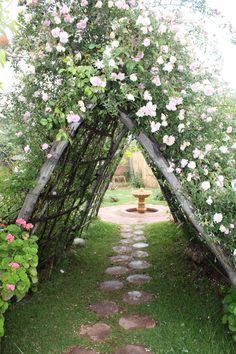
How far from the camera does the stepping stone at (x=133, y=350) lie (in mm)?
2271

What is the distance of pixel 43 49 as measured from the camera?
87.7 inches

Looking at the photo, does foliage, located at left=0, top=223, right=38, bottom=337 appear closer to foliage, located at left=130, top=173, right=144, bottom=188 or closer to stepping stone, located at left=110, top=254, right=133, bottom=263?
stepping stone, located at left=110, top=254, right=133, bottom=263

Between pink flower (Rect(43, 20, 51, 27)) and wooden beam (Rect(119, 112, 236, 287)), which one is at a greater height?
pink flower (Rect(43, 20, 51, 27))

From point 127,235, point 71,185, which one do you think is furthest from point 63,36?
point 127,235

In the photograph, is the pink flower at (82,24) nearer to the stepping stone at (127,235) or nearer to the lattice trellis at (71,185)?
the lattice trellis at (71,185)

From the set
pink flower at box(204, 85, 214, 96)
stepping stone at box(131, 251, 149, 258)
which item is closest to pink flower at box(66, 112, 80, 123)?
pink flower at box(204, 85, 214, 96)

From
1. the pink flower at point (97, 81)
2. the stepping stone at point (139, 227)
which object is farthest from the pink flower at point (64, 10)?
the stepping stone at point (139, 227)

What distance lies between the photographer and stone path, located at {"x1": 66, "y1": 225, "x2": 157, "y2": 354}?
96.2 inches

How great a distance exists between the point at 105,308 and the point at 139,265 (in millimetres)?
1121

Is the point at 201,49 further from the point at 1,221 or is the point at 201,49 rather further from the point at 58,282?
the point at 58,282

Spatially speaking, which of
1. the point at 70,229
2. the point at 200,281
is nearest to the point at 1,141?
the point at 70,229

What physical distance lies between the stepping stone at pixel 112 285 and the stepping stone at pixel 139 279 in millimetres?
126

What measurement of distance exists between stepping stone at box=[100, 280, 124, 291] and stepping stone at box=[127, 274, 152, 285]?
0.13 meters

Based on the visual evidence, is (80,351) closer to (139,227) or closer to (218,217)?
(218,217)
